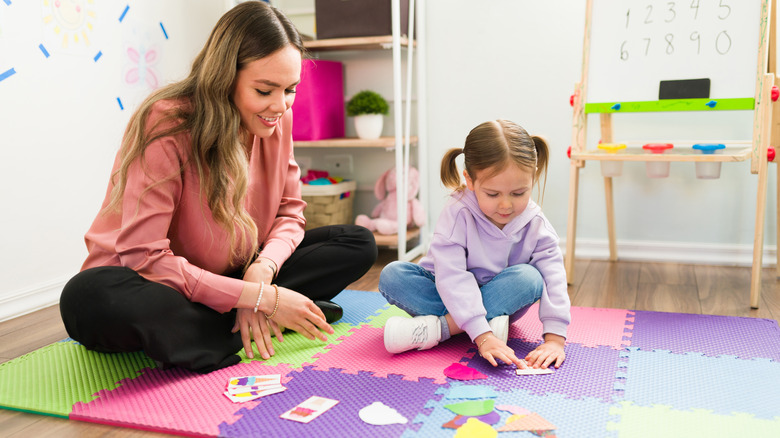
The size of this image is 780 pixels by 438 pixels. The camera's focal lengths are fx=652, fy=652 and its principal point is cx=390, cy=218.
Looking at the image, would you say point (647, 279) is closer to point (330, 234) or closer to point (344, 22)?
point (330, 234)

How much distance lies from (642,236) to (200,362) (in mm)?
1651

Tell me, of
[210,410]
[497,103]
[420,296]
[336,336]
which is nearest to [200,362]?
[210,410]

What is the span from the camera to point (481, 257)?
1387mm

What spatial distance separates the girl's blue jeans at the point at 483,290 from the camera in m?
1.34

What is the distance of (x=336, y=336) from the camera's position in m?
1.50

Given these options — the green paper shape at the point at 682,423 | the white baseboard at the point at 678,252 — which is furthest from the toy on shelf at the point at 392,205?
the green paper shape at the point at 682,423

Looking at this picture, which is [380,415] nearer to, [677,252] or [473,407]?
[473,407]

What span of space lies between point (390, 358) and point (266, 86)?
1.97ft

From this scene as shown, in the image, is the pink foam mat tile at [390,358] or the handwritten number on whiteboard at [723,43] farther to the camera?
the handwritten number on whiteboard at [723,43]

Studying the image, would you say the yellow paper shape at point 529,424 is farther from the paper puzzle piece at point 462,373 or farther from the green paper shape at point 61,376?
the green paper shape at point 61,376

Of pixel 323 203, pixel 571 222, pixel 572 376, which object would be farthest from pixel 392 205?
pixel 572 376

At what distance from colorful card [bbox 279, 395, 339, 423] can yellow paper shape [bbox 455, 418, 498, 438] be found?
0.23 metres

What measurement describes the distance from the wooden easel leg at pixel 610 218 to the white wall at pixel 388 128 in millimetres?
80

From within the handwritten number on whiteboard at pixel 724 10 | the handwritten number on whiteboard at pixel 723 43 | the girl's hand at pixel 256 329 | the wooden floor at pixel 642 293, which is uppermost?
the handwritten number on whiteboard at pixel 724 10
